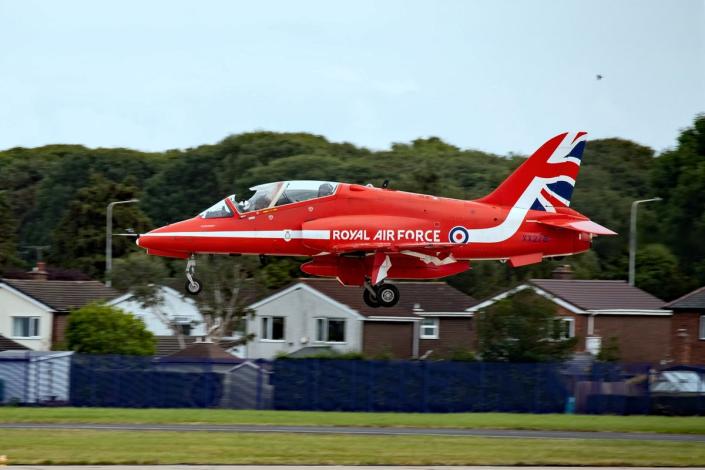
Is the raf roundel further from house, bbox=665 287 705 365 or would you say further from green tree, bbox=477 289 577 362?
house, bbox=665 287 705 365

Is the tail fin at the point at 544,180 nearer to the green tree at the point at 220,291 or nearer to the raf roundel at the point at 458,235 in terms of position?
the raf roundel at the point at 458,235

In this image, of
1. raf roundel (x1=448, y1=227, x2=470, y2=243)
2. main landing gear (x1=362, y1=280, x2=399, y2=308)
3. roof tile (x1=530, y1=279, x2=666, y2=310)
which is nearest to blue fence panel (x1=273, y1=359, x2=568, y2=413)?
main landing gear (x1=362, y1=280, x2=399, y2=308)

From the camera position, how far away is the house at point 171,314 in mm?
75812

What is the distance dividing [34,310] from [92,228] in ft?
90.2

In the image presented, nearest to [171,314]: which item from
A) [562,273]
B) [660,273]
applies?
[562,273]

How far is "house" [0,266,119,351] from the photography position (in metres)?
73.6

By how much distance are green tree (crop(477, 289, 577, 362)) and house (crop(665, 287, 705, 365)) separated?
991 centimetres

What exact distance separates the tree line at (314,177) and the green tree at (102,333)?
12.8 metres

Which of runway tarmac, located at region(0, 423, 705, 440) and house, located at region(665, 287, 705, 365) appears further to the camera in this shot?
house, located at region(665, 287, 705, 365)

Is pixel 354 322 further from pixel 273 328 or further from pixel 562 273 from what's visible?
pixel 562 273

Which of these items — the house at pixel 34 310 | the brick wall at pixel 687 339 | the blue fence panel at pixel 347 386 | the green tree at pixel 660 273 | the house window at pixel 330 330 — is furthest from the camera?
the house at pixel 34 310

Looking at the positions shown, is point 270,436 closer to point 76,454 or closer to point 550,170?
point 76,454

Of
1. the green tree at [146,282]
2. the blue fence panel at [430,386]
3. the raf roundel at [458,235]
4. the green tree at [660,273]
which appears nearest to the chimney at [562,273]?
the green tree at [660,273]

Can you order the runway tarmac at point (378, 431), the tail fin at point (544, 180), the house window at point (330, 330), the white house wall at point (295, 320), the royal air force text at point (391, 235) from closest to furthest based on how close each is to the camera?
the royal air force text at point (391, 235)
the tail fin at point (544, 180)
the runway tarmac at point (378, 431)
the house window at point (330, 330)
the white house wall at point (295, 320)
